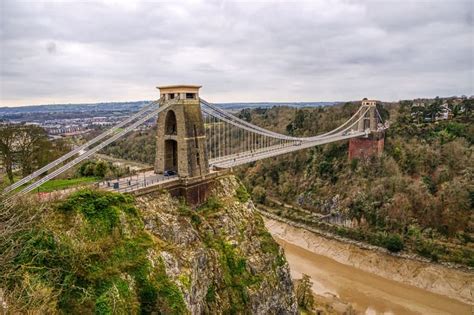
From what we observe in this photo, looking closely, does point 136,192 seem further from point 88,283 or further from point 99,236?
point 88,283

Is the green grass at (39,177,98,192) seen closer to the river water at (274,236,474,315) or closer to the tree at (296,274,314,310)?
the tree at (296,274,314,310)

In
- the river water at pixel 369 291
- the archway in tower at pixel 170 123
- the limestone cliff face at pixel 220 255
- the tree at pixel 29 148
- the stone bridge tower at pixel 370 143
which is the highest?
the archway in tower at pixel 170 123

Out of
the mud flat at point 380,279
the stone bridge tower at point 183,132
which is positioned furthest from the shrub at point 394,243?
the stone bridge tower at point 183,132

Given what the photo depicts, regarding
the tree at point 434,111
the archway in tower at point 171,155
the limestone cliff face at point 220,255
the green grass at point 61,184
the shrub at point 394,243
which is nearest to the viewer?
the limestone cliff face at point 220,255

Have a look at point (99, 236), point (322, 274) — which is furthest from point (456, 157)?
point (99, 236)

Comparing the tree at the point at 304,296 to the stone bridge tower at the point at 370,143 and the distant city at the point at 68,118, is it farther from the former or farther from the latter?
the distant city at the point at 68,118

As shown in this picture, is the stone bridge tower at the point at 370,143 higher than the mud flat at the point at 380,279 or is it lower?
higher
